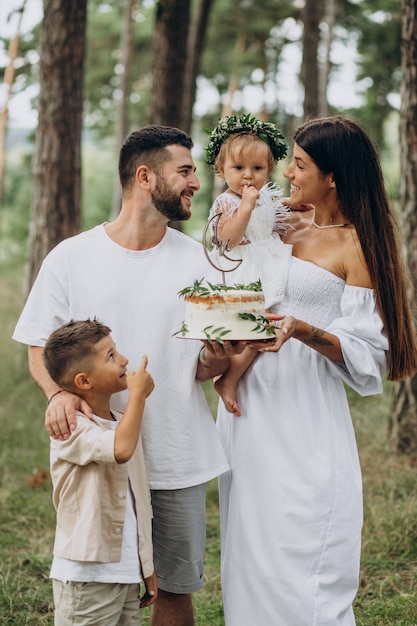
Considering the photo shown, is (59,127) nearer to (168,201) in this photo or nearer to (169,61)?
(169,61)

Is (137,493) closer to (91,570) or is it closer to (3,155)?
(91,570)

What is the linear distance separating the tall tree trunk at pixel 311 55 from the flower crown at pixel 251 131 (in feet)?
31.9

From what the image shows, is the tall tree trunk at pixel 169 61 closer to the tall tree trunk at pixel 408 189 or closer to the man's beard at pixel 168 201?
the tall tree trunk at pixel 408 189

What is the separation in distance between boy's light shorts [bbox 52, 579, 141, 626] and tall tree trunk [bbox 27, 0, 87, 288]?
6.47 m

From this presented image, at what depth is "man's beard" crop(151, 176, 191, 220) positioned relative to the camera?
3.71 m

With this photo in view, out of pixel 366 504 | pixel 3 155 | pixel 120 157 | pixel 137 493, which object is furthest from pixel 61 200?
pixel 3 155

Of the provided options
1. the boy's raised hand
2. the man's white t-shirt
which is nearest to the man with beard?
the man's white t-shirt

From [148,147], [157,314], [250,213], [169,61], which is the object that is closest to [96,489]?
[157,314]

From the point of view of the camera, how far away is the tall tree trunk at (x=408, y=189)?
6617mm

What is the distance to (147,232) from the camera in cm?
374

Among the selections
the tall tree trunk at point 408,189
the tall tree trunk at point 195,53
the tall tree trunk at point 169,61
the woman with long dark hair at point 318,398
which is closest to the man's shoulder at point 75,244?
the woman with long dark hair at point 318,398

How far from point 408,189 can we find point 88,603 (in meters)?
4.60

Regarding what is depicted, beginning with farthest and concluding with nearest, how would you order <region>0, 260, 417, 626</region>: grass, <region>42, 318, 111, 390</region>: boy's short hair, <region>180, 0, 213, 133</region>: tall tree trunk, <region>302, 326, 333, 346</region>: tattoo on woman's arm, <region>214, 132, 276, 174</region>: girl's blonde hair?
<region>180, 0, 213, 133</region>: tall tree trunk → <region>0, 260, 417, 626</region>: grass → <region>214, 132, 276, 174</region>: girl's blonde hair → <region>302, 326, 333, 346</region>: tattoo on woman's arm → <region>42, 318, 111, 390</region>: boy's short hair

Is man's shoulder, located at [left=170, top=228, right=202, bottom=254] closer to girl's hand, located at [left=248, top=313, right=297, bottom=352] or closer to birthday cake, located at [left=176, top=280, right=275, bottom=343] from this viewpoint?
birthday cake, located at [left=176, top=280, right=275, bottom=343]
